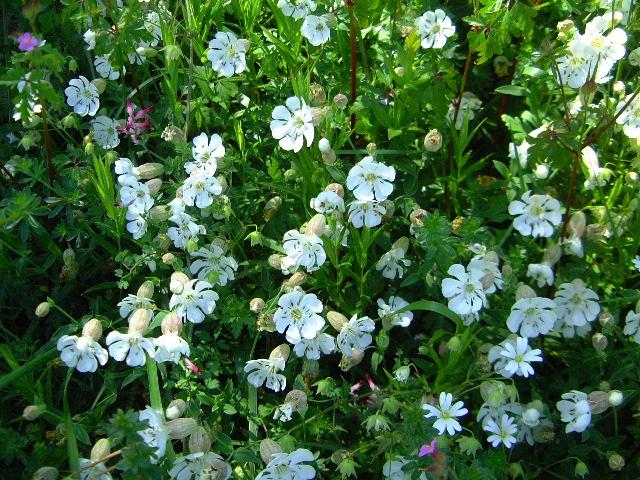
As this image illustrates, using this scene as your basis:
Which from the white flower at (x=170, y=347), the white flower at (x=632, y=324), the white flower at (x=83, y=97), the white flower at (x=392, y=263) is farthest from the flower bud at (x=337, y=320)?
the white flower at (x=83, y=97)

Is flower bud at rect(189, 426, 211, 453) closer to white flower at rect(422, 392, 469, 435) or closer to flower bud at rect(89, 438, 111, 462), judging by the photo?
flower bud at rect(89, 438, 111, 462)

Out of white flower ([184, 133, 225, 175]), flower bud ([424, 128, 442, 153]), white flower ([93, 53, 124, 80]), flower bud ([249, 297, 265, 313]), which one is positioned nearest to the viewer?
flower bud ([249, 297, 265, 313])

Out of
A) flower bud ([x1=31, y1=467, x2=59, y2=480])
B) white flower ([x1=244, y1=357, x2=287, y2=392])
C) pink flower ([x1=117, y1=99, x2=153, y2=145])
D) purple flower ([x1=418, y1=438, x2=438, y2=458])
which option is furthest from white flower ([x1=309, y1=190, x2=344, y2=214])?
flower bud ([x1=31, y1=467, x2=59, y2=480])

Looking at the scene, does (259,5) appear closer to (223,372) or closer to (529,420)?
(223,372)

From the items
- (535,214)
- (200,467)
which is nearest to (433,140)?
(535,214)

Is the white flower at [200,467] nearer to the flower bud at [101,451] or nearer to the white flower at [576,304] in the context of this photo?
the flower bud at [101,451]

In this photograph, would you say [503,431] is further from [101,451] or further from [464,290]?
[101,451]

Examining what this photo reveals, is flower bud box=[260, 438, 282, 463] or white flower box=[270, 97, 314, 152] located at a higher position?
white flower box=[270, 97, 314, 152]
